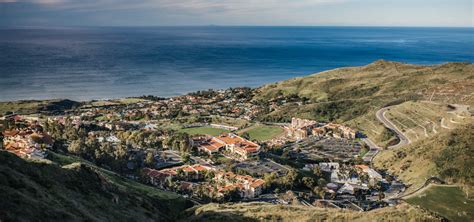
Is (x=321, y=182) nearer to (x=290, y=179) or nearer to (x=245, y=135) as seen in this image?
(x=290, y=179)

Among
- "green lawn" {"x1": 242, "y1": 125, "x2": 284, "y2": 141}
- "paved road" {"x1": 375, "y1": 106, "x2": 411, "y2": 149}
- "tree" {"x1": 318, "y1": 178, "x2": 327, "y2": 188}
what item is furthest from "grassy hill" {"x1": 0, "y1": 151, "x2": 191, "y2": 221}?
"paved road" {"x1": 375, "y1": 106, "x2": 411, "y2": 149}

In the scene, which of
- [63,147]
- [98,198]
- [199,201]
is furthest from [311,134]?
[98,198]

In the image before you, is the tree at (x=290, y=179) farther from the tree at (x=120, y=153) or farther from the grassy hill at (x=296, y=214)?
the tree at (x=120, y=153)

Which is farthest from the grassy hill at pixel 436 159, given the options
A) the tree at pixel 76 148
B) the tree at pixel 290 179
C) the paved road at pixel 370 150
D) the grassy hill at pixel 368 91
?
the tree at pixel 76 148

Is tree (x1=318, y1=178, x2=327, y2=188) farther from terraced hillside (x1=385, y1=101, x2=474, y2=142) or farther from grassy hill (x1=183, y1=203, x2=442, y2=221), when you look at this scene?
terraced hillside (x1=385, y1=101, x2=474, y2=142)

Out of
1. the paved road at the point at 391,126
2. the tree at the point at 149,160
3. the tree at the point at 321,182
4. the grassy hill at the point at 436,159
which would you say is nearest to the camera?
the grassy hill at the point at 436,159

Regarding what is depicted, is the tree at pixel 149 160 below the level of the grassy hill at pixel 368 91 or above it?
below
